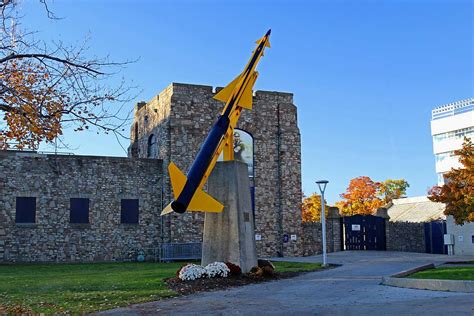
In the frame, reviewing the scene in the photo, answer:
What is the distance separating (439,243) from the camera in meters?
38.3

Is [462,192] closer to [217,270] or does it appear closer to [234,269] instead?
[234,269]

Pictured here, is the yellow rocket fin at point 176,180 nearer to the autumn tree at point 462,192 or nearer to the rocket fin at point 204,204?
the rocket fin at point 204,204

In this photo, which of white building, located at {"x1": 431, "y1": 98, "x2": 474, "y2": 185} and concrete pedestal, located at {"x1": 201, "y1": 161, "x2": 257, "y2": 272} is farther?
white building, located at {"x1": 431, "y1": 98, "x2": 474, "y2": 185}

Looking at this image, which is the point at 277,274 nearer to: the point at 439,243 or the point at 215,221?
the point at 215,221

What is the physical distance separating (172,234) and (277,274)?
12.5 metres

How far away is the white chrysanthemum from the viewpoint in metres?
16.7

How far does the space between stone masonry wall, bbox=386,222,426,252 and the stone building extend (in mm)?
6926

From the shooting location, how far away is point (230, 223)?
18.4 m

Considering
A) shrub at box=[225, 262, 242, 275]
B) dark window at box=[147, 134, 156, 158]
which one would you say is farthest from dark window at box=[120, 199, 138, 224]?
shrub at box=[225, 262, 242, 275]

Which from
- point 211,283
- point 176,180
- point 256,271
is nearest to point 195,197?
point 176,180

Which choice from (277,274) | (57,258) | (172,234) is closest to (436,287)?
(277,274)

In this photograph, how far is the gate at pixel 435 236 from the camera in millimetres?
38031

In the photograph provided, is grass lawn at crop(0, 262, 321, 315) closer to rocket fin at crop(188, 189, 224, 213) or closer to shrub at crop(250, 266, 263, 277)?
rocket fin at crop(188, 189, 224, 213)

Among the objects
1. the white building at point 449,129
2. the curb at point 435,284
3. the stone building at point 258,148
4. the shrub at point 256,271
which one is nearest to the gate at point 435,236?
the stone building at point 258,148
